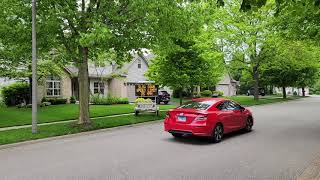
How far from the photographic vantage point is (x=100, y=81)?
3900cm

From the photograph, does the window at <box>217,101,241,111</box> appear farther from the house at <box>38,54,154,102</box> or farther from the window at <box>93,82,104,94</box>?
the window at <box>93,82,104,94</box>

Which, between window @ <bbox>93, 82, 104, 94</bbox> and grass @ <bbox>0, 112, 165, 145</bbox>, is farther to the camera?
window @ <bbox>93, 82, 104, 94</bbox>

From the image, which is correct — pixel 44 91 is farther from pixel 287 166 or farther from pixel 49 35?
pixel 287 166

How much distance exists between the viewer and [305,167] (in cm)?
822

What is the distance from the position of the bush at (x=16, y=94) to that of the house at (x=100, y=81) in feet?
6.50

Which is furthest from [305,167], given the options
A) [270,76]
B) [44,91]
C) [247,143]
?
[270,76]

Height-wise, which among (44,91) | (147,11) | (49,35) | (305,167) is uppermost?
(147,11)

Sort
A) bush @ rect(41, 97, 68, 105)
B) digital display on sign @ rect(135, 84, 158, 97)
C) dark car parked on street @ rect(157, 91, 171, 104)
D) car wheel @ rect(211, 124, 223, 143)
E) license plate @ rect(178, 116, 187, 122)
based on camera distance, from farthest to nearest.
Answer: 1. dark car parked on street @ rect(157, 91, 171, 104)
2. bush @ rect(41, 97, 68, 105)
3. digital display on sign @ rect(135, 84, 158, 97)
4. license plate @ rect(178, 116, 187, 122)
5. car wheel @ rect(211, 124, 223, 143)

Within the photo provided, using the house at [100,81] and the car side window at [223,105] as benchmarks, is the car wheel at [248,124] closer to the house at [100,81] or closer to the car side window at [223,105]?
the car side window at [223,105]

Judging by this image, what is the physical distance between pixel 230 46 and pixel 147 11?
77.1 feet

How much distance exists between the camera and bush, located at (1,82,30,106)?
28500 mm

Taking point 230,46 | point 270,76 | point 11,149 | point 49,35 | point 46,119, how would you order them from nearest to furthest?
1. point 11,149
2. point 49,35
3. point 46,119
4. point 230,46
5. point 270,76

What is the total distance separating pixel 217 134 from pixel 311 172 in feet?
15.0

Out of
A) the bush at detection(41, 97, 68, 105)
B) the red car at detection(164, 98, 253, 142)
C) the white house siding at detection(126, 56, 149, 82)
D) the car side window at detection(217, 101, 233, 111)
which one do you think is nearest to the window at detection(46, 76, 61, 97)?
the bush at detection(41, 97, 68, 105)
